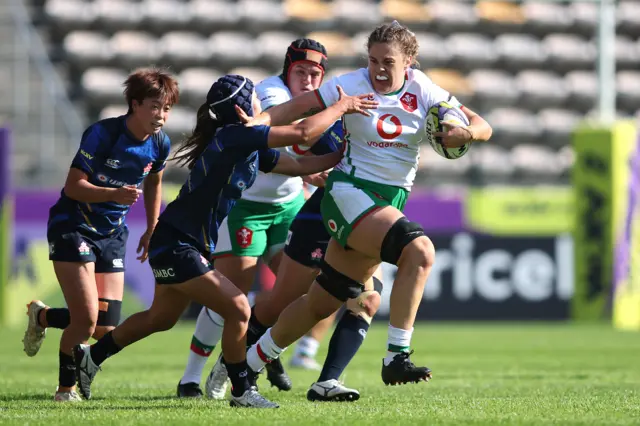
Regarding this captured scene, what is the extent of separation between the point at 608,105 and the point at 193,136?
13.8 meters

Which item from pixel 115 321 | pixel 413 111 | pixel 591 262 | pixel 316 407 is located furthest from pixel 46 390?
pixel 591 262

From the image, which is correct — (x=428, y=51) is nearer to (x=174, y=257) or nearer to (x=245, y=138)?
(x=245, y=138)

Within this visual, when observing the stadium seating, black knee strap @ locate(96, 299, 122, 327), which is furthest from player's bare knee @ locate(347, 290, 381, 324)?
the stadium seating

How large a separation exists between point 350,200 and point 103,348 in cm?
165

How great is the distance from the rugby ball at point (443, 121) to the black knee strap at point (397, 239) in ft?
1.72

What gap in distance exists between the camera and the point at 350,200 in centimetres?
601

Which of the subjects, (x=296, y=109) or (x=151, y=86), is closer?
(x=296, y=109)

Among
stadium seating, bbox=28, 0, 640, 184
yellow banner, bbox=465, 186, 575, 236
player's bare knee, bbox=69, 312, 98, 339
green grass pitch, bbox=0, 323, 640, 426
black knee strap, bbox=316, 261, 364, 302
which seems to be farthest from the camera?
stadium seating, bbox=28, 0, 640, 184

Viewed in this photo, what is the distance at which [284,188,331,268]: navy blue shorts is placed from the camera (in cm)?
711

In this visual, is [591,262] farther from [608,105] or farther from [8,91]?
[8,91]

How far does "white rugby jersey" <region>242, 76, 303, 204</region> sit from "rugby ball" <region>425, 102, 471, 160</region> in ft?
4.76

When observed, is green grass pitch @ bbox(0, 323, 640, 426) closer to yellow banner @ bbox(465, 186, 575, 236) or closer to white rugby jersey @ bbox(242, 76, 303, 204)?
white rugby jersey @ bbox(242, 76, 303, 204)

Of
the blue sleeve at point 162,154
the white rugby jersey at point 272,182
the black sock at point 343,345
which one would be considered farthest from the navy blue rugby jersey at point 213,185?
the white rugby jersey at point 272,182

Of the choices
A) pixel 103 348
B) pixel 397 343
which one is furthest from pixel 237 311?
pixel 103 348
